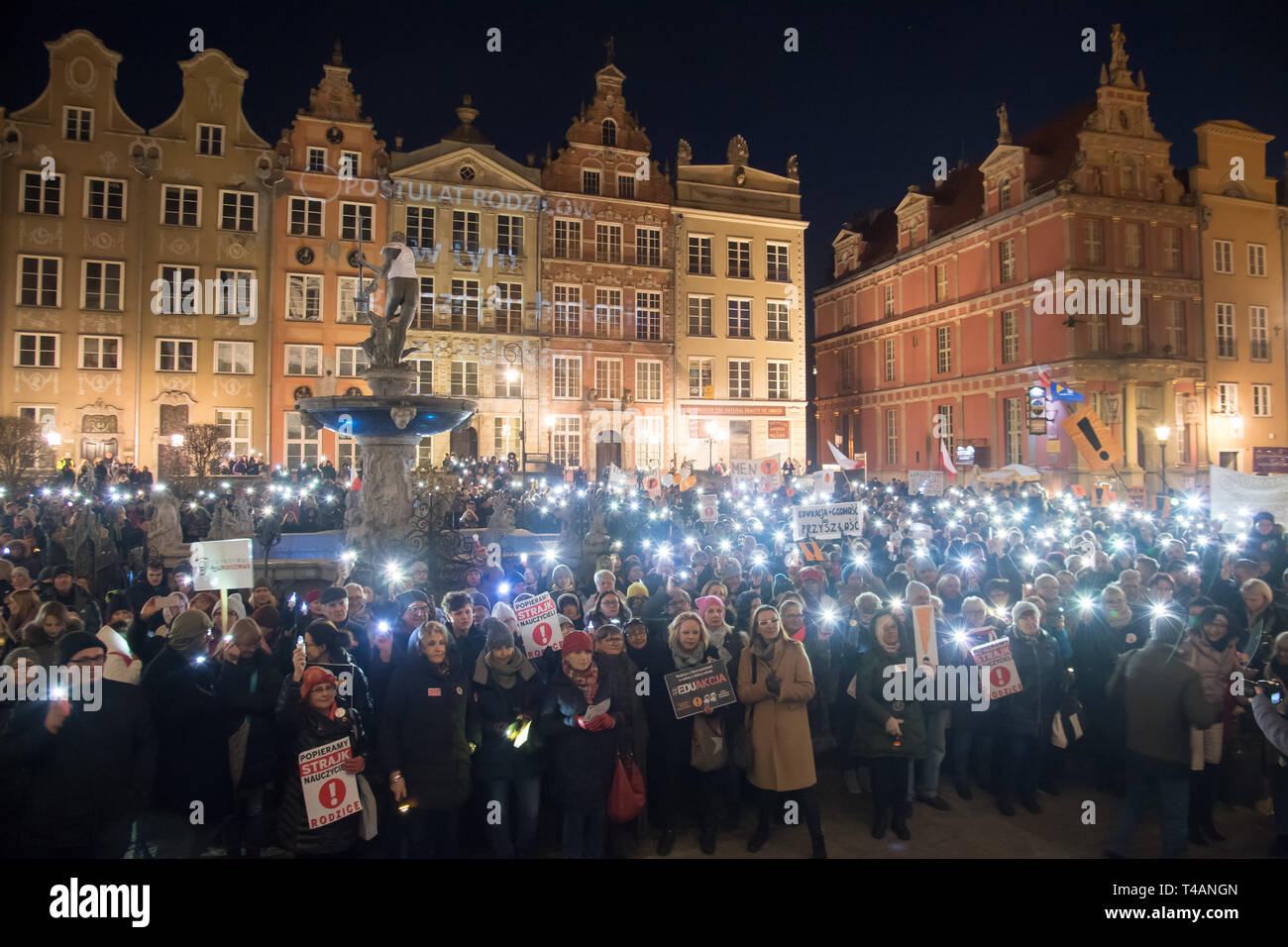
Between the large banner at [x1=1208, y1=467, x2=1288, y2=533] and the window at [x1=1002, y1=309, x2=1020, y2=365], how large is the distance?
2499 centimetres

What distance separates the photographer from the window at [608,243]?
38.3 meters

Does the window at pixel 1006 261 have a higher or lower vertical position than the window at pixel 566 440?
higher

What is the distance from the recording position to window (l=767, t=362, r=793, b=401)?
41.3m

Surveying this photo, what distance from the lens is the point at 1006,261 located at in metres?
36.6

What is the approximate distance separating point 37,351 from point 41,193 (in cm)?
649

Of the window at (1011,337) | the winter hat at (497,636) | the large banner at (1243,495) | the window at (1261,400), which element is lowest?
the winter hat at (497,636)

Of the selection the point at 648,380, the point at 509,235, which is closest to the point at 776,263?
the point at 648,380

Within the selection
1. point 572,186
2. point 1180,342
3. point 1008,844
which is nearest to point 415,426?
point 1008,844

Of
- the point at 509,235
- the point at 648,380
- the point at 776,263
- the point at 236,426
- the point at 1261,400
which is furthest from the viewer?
the point at 776,263

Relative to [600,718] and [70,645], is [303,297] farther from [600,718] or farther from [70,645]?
[600,718]

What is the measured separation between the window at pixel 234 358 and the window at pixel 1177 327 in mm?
42374

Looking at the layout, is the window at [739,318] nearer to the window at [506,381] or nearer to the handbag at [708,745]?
the window at [506,381]

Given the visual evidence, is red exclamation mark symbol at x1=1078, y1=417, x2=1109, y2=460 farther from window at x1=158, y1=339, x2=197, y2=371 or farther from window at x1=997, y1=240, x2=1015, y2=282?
window at x1=158, y1=339, x2=197, y2=371

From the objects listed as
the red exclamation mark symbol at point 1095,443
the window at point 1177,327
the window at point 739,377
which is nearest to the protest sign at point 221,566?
the red exclamation mark symbol at point 1095,443
